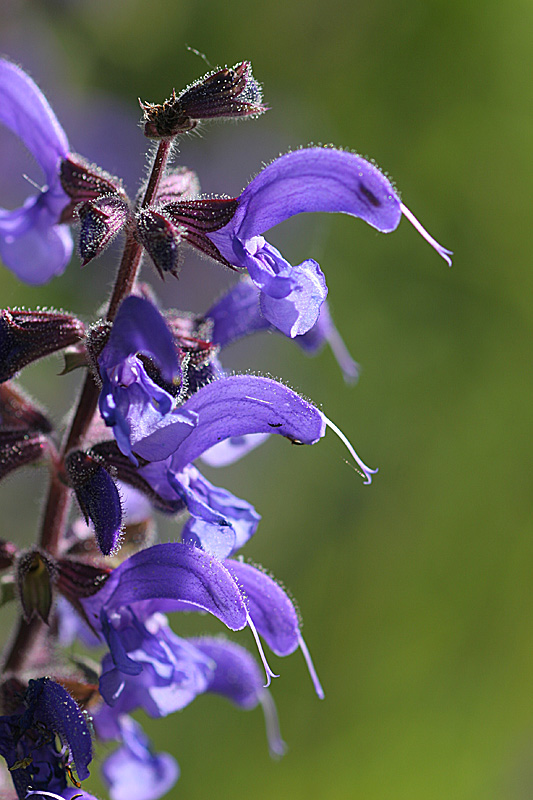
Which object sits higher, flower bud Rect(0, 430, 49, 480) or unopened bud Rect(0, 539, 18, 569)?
flower bud Rect(0, 430, 49, 480)

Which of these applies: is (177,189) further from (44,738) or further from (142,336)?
(44,738)

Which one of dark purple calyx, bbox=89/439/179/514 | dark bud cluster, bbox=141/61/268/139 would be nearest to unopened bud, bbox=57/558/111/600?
dark purple calyx, bbox=89/439/179/514

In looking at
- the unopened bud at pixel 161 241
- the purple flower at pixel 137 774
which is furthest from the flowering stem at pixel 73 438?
the purple flower at pixel 137 774

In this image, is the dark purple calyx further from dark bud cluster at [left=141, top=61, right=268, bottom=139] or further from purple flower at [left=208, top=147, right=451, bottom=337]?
dark bud cluster at [left=141, top=61, right=268, bottom=139]

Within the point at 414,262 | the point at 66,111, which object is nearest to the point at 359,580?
the point at 414,262

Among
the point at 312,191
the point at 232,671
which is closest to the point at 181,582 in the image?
the point at 232,671

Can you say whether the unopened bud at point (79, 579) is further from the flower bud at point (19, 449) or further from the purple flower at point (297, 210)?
the purple flower at point (297, 210)
